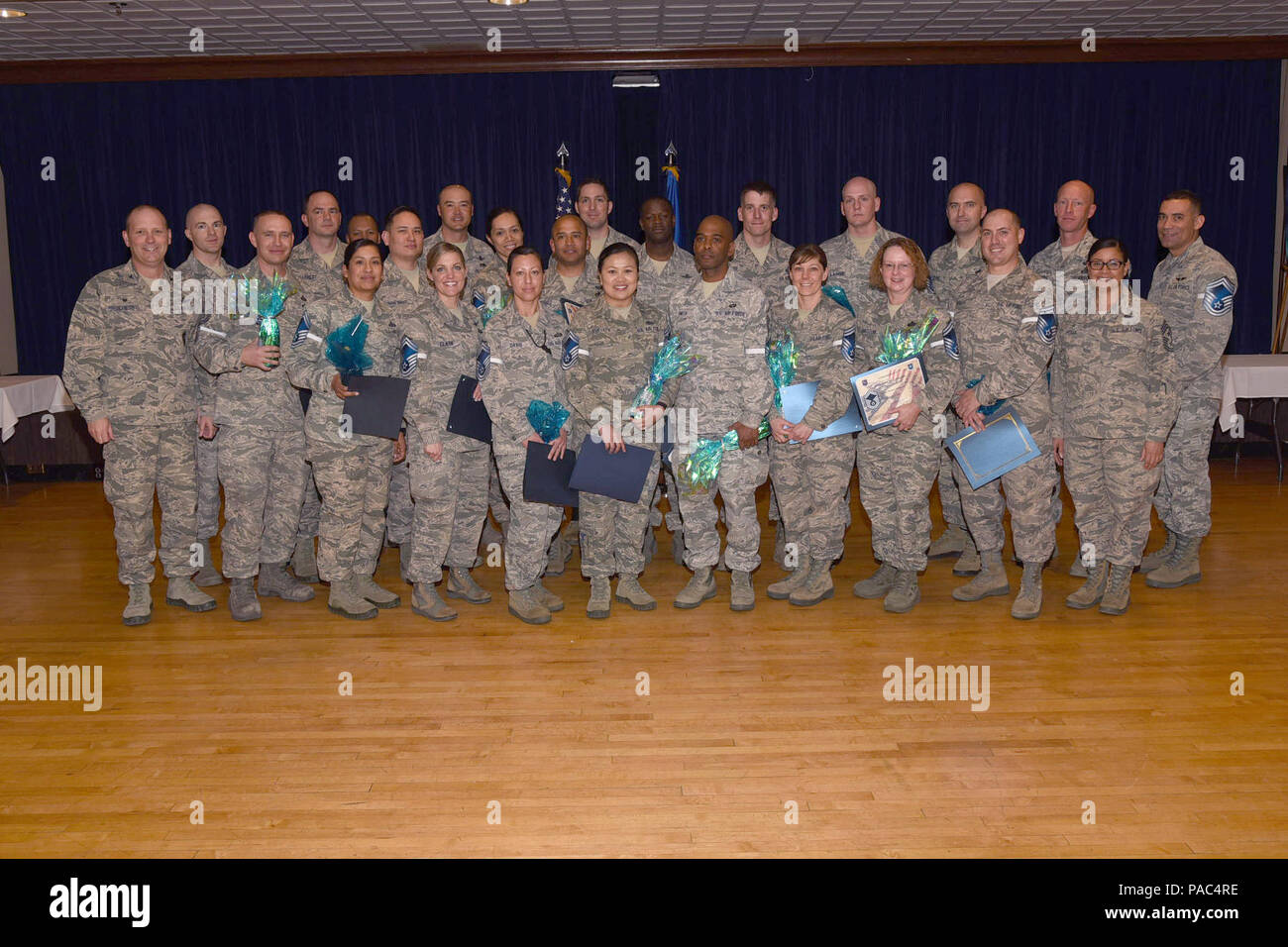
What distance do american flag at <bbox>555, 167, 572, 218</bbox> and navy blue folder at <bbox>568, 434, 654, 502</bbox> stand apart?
190 inches

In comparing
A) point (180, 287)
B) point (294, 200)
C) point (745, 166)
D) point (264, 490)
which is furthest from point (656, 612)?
point (294, 200)

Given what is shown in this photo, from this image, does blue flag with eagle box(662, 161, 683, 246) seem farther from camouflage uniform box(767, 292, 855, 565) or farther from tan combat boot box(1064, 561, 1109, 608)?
tan combat boot box(1064, 561, 1109, 608)

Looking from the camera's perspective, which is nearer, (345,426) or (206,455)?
(345,426)

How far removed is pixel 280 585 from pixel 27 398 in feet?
12.6

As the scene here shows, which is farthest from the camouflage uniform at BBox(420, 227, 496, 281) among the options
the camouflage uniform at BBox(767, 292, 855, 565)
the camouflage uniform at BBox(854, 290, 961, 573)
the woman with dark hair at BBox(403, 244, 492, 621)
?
the camouflage uniform at BBox(854, 290, 961, 573)

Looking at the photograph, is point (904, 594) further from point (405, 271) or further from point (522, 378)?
point (405, 271)

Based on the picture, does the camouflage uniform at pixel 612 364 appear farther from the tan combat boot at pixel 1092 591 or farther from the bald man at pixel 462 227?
the tan combat boot at pixel 1092 591

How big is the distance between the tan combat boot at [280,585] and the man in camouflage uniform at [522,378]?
1.13 meters

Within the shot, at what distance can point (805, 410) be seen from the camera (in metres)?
4.62

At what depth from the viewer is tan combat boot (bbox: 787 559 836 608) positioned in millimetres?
4824

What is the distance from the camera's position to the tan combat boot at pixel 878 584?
494 cm

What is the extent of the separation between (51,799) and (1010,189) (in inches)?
331

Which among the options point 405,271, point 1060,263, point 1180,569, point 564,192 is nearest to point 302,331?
point 405,271

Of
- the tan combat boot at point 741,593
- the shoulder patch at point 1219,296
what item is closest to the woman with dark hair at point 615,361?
the tan combat boot at point 741,593
